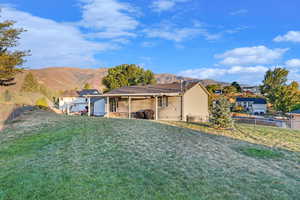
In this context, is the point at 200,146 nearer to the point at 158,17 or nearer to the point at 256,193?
the point at 256,193

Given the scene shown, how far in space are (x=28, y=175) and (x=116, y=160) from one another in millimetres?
2176

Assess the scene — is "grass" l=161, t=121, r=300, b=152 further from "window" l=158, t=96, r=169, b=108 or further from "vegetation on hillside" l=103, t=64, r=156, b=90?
"vegetation on hillside" l=103, t=64, r=156, b=90

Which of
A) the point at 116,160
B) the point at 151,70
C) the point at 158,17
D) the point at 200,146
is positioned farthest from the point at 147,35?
the point at 116,160

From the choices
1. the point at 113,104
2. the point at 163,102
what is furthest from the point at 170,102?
the point at 113,104

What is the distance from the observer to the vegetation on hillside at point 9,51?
17906mm

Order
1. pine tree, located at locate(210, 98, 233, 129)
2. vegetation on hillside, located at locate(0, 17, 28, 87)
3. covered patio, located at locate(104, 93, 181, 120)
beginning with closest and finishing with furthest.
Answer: pine tree, located at locate(210, 98, 233, 129)
vegetation on hillside, located at locate(0, 17, 28, 87)
covered patio, located at locate(104, 93, 181, 120)

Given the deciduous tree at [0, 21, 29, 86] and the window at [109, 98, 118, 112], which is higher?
the deciduous tree at [0, 21, 29, 86]

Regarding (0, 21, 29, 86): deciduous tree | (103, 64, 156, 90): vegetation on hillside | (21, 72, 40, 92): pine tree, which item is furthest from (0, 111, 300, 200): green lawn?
(21, 72, 40, 92): pine tree

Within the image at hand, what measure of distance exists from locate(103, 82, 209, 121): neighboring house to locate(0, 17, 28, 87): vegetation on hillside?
832cm

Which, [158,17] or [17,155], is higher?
[158,17]

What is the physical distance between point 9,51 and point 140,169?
19.3 meters

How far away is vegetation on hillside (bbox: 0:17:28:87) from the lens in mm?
17906

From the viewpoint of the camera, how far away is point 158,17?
78.4 feet

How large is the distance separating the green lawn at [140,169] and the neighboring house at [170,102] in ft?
33.8
